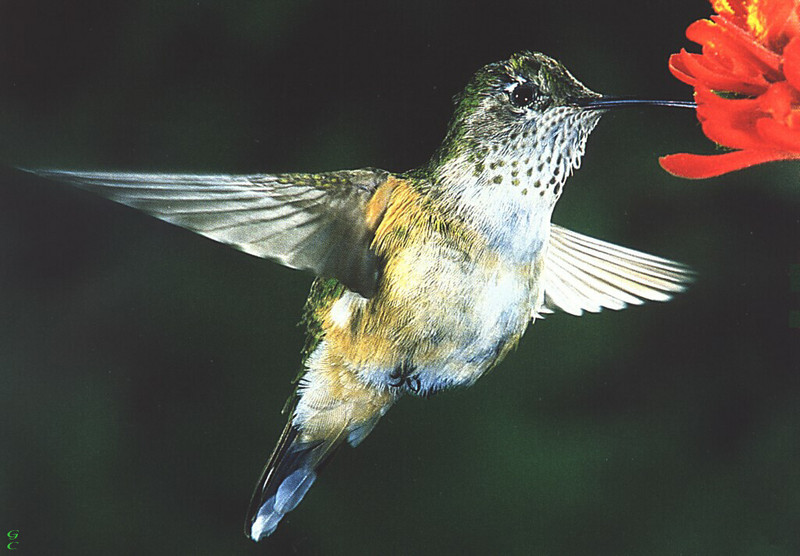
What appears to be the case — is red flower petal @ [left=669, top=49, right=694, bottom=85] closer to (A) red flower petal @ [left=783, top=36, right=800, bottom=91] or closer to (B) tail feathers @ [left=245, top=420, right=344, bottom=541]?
(A) red flower petal @ [left=783, top=36, right=800, bottom=91]

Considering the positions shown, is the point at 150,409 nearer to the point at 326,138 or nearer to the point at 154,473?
the point at 154,473

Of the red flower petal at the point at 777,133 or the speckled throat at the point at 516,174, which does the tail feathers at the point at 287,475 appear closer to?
the speckled throat at the point at 516,174

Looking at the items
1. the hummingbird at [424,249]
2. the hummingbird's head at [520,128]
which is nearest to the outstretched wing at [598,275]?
the hummingbird at [424,249]

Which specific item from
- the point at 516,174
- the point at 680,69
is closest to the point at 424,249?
the point at 516,174

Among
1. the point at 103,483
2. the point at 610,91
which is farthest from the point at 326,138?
the point at 103,483

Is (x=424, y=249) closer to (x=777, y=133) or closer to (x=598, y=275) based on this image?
(x=598, y=275)

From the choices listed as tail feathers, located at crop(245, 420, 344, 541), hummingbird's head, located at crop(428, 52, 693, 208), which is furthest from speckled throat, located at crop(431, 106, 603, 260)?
tail feathers, located at crop(245, 420, 344, 541)
